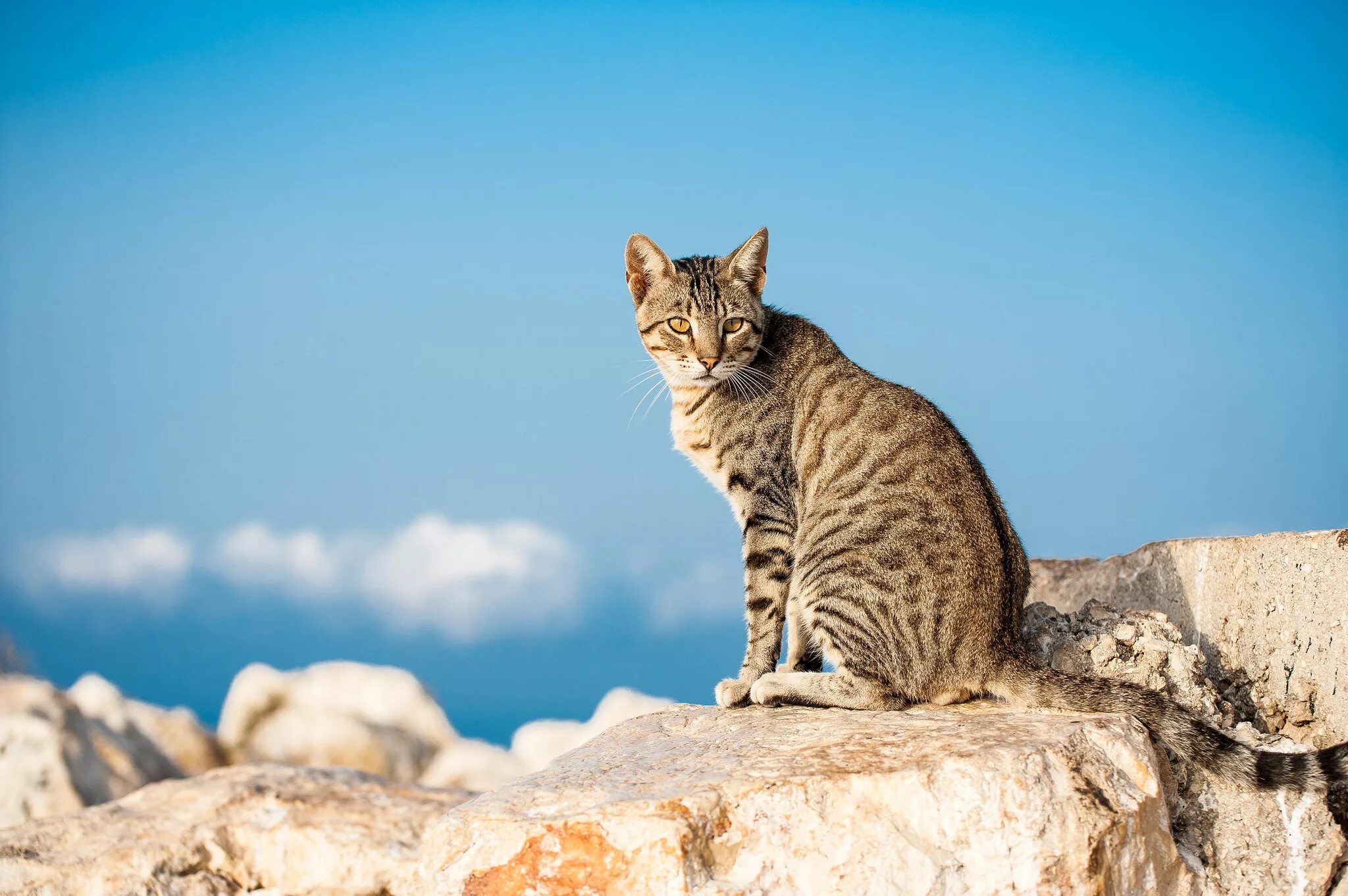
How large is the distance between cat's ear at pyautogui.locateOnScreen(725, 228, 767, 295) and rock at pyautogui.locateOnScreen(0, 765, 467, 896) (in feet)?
11.2

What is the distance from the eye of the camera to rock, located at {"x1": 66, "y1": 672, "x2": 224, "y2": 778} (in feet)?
30.0

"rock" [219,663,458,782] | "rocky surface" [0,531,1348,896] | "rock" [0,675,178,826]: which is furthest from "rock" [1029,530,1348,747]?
"rock" [0,675,178,826]

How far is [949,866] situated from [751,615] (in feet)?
5.80

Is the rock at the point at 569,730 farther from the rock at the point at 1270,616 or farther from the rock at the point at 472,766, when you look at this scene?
the rock at the point at 1270,616

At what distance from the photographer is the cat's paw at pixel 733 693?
16.2 ft

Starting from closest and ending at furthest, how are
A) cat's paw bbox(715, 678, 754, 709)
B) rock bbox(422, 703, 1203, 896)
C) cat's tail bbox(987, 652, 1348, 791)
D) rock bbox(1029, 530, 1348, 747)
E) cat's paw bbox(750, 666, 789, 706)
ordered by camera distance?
rock bbox(422, 703, 1203, 896) → cat's tail bbox(987, 652, 1348, 791) → cat's paw bbox(750, 666, 789, 706) → cat's paw bbox(715, 678, 754, 709) → rock bbox(1029, 530, 1348, 747)

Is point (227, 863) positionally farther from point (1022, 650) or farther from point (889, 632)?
point (1022, 650)

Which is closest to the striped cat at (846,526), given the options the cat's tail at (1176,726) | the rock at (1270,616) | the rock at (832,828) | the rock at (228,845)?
the cat's tail at (1176,726)

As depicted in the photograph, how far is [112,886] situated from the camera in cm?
574

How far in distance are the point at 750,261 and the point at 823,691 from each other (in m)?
2.09

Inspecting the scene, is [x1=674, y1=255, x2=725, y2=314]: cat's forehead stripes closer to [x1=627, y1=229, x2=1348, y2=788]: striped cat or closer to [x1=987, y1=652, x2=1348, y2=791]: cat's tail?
[x1=627, y1=229, x2=1348, y2=788]: striped cat

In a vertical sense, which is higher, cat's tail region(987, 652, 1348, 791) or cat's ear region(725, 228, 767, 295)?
cat's ear region(725, 228, 767, 295)

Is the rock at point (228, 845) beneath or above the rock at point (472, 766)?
beneath

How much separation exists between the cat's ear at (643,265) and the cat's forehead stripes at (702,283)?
2.6 inches
